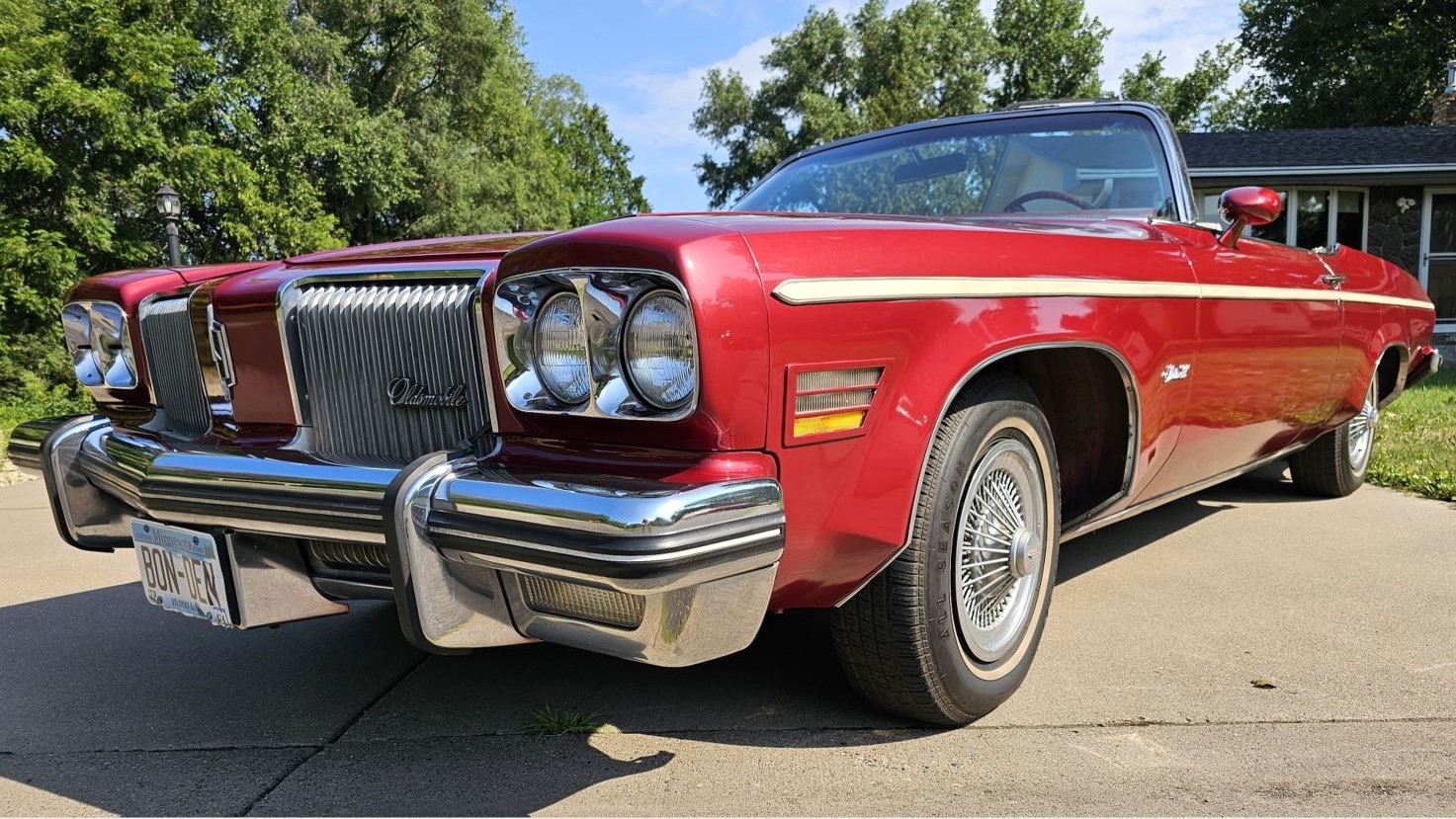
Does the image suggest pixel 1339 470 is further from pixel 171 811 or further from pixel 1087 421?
pixel 171 811

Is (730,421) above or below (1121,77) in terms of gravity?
below

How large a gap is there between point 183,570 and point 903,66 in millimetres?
34863

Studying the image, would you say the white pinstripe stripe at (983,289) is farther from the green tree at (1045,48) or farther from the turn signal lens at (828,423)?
the green tree at (1045,48)

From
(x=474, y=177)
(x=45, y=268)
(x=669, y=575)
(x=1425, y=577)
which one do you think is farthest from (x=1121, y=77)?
(x=669, y=575)

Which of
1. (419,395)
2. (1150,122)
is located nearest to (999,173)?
(1150,122)

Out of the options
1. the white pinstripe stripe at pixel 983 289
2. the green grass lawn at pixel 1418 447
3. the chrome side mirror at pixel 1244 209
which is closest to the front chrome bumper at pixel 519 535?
the white pinstripe stripe at pixel 983 289

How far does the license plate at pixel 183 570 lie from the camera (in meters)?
2.01

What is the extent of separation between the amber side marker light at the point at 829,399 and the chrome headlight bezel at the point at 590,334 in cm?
19

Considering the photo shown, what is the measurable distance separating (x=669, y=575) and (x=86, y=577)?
343 cm

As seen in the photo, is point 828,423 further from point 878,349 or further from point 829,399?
point 878,349

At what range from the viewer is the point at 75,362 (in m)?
2.85

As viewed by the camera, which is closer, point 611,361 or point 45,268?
point 611,361

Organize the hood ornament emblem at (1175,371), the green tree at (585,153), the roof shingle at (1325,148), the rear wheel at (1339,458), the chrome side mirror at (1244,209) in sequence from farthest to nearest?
the green tree at (585,153) < the roof shingle at (1325,148) < the rear wheel at (1339,458) < the chrome side mirror at (1244,209) < the hood ornament emblem at (1175,371)

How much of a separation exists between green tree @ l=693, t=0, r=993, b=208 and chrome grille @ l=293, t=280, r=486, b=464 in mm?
32087
